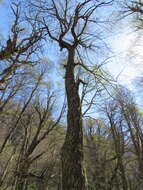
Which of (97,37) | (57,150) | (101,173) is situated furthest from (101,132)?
(97,37)

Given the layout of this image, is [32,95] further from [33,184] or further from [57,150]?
[33,184]

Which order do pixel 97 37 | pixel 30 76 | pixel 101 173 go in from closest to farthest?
pixel 97 37, pixel 30 76, pixel 101 173

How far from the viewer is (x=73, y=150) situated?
340cm

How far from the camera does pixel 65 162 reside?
10.9ft

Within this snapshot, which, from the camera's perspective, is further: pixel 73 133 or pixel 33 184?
pixel 33 184

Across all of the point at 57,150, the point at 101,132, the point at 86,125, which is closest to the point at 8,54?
the point at 57,150

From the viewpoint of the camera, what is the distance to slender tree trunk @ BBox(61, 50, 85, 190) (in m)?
3.05

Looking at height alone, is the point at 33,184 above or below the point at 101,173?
below

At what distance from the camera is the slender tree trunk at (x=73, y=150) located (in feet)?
9.99

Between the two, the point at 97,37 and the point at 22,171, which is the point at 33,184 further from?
the point at 97,37

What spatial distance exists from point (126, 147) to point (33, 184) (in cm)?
1353

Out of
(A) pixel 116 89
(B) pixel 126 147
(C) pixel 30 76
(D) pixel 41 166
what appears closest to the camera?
Answer: (A) pixel 116 89

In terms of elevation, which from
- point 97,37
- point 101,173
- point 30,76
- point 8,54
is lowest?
point 101,173

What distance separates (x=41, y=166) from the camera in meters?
14.5
